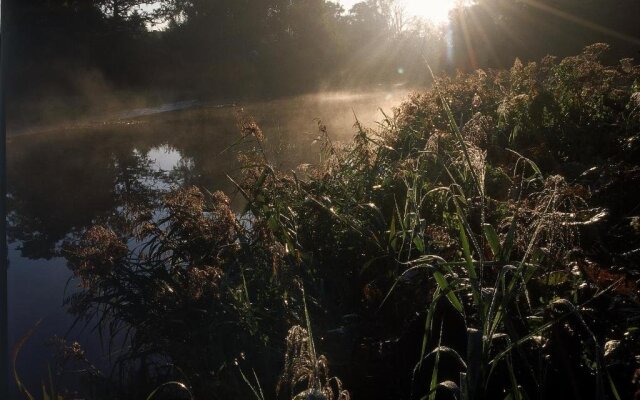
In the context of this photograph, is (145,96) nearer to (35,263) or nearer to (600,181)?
(35,263)

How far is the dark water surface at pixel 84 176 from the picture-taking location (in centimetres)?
373

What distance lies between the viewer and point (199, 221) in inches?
121

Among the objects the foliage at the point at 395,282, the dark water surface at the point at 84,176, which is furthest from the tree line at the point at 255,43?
the foliage at the point at 395,282

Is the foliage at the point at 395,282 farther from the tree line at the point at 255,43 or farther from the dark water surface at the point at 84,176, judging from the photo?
the tree line at the point at 255,43

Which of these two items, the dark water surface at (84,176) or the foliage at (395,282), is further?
the dark water surface at (84,176)

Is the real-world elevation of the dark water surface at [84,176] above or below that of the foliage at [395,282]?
below

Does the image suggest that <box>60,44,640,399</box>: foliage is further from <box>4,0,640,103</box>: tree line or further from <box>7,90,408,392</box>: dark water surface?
<box>4,0,640,103</box>: tree line

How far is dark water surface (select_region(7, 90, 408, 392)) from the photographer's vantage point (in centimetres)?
373

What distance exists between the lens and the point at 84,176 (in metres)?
8.08

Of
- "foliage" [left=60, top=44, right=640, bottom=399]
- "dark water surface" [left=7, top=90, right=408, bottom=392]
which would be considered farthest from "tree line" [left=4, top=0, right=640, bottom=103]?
"foliage" [left=60, top=44, right=640, bottom=399]

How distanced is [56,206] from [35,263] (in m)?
2.02

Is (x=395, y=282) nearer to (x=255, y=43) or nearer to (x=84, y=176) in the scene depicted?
(x=84, y=176)

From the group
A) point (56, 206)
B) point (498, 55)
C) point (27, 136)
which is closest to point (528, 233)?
point (56, 206)

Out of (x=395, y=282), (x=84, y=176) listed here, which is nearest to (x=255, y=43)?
(x=84, y=176)
